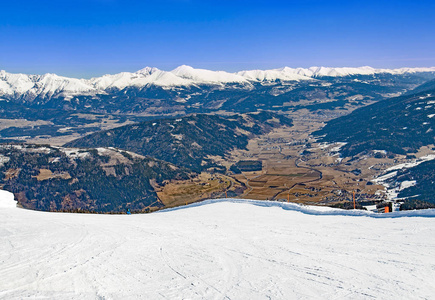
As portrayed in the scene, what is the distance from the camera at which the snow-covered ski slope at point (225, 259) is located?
13.4 meters

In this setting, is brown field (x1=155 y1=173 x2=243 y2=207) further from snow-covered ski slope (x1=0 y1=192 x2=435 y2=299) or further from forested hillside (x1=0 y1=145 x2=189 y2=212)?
snow-covered ski slope (x1=0 y1=192 x2=435 y2=299)

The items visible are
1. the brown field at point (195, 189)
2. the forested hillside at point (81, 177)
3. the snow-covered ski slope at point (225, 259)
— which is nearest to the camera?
the snow-covered ski slope at point (225, 259)

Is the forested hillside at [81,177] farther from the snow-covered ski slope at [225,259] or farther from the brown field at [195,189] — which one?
the snow-covered ski slope at [225,259]

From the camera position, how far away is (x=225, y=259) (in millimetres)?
17609

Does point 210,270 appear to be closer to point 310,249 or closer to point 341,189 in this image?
point 310,249

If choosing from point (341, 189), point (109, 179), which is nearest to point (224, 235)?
point (341, 189)

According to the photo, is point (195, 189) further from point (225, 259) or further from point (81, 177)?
point (225, 259)

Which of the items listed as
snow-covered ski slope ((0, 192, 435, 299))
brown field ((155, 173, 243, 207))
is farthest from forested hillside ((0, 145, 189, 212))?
snow-covered ski slope ((0, 192, 435, 299))

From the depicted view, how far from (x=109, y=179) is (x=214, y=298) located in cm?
17024

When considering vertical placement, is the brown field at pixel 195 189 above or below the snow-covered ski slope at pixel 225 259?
below

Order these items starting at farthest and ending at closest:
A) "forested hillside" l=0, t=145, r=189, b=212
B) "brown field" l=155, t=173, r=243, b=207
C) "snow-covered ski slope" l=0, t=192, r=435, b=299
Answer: "forested hillside" l=0, t=145, r=189, b=212 < "brown field" l=155, t=173, r=243, b=207 < "snow-covered ski slope" l=0, t=192, r=435, b=299

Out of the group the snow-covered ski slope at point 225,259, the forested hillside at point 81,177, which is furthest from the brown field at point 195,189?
the snow-covered ski slope at point 225,259

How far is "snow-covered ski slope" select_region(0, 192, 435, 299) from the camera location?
13.4m

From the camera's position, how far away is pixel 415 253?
17156 millimetres
